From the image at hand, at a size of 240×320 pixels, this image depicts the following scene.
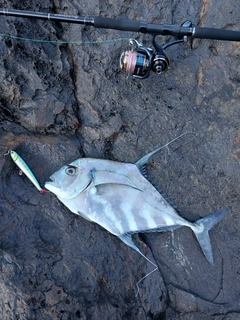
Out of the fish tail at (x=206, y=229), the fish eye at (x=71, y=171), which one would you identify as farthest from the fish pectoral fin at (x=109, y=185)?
the fish tail at (x=206, y=229)

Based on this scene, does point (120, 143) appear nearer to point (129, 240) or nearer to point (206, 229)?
point (129, 240)

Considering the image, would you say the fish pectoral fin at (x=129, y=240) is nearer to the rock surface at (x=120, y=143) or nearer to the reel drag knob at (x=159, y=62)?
the rock surface at (x=120, y=143)

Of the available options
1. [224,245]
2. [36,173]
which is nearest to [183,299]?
[224,245]

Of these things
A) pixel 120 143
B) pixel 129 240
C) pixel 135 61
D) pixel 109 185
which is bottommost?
pixel 129 240

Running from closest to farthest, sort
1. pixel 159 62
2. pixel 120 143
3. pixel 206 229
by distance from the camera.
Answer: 1. pixel 159 62
2. pixel 206 229
3. pixel 120 143

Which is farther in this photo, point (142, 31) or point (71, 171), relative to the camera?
point (71, 171)

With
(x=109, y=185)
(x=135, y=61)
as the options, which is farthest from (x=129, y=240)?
(x=135, y=61)
